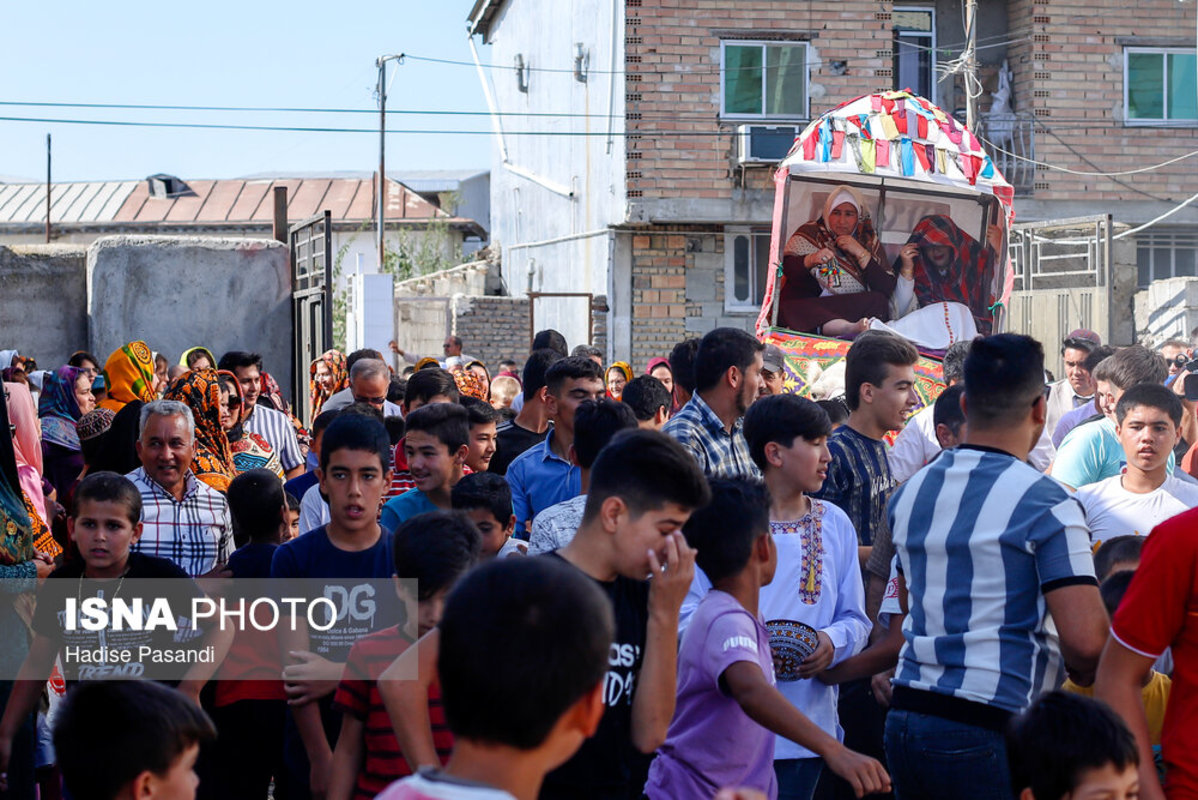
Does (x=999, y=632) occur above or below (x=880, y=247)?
below

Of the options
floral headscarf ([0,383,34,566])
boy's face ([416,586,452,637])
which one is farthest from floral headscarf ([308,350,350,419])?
boy's face ([416,586,452,637])

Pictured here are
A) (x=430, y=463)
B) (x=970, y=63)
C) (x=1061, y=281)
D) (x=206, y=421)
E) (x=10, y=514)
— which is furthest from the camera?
(x=970, y=63)

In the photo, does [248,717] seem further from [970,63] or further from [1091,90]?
[1091,90]

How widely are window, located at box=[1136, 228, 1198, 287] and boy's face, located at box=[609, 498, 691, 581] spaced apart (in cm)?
2055

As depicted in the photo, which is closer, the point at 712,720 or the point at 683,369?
the point at 712,720

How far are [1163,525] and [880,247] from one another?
961 centimetres

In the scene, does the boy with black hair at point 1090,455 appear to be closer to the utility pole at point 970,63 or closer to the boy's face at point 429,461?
the boy's face at point 429,461

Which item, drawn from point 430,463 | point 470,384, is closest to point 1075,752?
point 430,463

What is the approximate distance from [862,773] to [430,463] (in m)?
2.51

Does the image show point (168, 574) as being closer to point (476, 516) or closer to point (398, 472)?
point (476, 516)

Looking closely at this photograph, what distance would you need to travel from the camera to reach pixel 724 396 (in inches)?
212

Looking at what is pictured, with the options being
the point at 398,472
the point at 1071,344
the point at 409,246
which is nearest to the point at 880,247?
the point at 1071,344

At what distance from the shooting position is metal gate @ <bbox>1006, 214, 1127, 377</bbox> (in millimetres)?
15695

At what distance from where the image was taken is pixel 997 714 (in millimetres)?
3418
